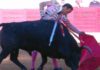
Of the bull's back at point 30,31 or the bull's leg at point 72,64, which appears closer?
the bull's back at point 30,31

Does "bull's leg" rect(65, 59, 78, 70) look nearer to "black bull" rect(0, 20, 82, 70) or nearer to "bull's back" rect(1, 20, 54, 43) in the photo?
"black bull" rect(0, 20, 82, 70)

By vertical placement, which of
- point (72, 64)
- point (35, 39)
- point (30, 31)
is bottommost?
point (72, 64)

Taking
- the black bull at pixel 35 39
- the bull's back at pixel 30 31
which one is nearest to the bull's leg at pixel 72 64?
the black bull at pixel 35 39

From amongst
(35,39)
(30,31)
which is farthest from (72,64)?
(30,31)

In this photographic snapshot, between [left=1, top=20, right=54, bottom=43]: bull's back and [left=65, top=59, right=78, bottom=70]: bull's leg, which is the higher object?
[left=1, top=20, right=54, bottom=43]: bull's back

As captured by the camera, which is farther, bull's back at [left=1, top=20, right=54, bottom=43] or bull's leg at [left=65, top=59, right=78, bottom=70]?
bull's leg at [left=65, top=59, right=78, bottom=70]

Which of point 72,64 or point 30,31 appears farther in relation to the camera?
point 72,64

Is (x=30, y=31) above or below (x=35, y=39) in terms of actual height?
above

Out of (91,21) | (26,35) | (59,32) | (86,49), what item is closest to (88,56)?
(86,49)

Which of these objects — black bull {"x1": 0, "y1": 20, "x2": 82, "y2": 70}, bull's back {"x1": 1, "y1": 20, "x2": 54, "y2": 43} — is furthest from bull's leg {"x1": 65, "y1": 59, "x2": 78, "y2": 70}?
bull's back {"x1": 1, "y1": 20, "x2": 54, "y2": 43}

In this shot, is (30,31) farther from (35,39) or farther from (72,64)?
(72,64)

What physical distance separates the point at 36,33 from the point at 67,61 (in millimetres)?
615

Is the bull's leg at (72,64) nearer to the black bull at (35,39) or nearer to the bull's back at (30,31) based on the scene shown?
the black bull at (35,39)

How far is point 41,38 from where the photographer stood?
20.7 ft
